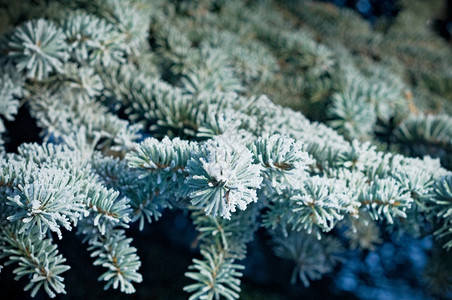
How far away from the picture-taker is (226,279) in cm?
65

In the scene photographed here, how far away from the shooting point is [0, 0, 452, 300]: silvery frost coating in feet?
1.91

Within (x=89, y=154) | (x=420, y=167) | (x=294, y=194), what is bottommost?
(x=89, y=154)

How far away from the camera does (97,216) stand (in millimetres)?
587

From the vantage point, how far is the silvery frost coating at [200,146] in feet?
1.91

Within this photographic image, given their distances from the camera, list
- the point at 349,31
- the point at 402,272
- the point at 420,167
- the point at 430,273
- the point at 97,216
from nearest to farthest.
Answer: the point at 97,216 → the point at 420,167 → the point at 430,273 → the point at 402,272 → the point at 349,31

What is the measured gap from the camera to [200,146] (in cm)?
57

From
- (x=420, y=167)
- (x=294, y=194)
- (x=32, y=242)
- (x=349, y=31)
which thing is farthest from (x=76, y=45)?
(x=349, y=31)

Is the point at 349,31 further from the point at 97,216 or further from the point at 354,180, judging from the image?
the point at 97,216

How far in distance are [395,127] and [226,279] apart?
66cm

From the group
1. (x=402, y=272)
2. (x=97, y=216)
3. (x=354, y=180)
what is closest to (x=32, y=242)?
(x=97, y=216)

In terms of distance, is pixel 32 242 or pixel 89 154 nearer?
pixel 32 242

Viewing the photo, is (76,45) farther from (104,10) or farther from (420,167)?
(420,167)

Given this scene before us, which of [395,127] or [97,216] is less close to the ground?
[395,127]

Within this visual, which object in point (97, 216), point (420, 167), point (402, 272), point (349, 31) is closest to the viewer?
point (97, 216)
